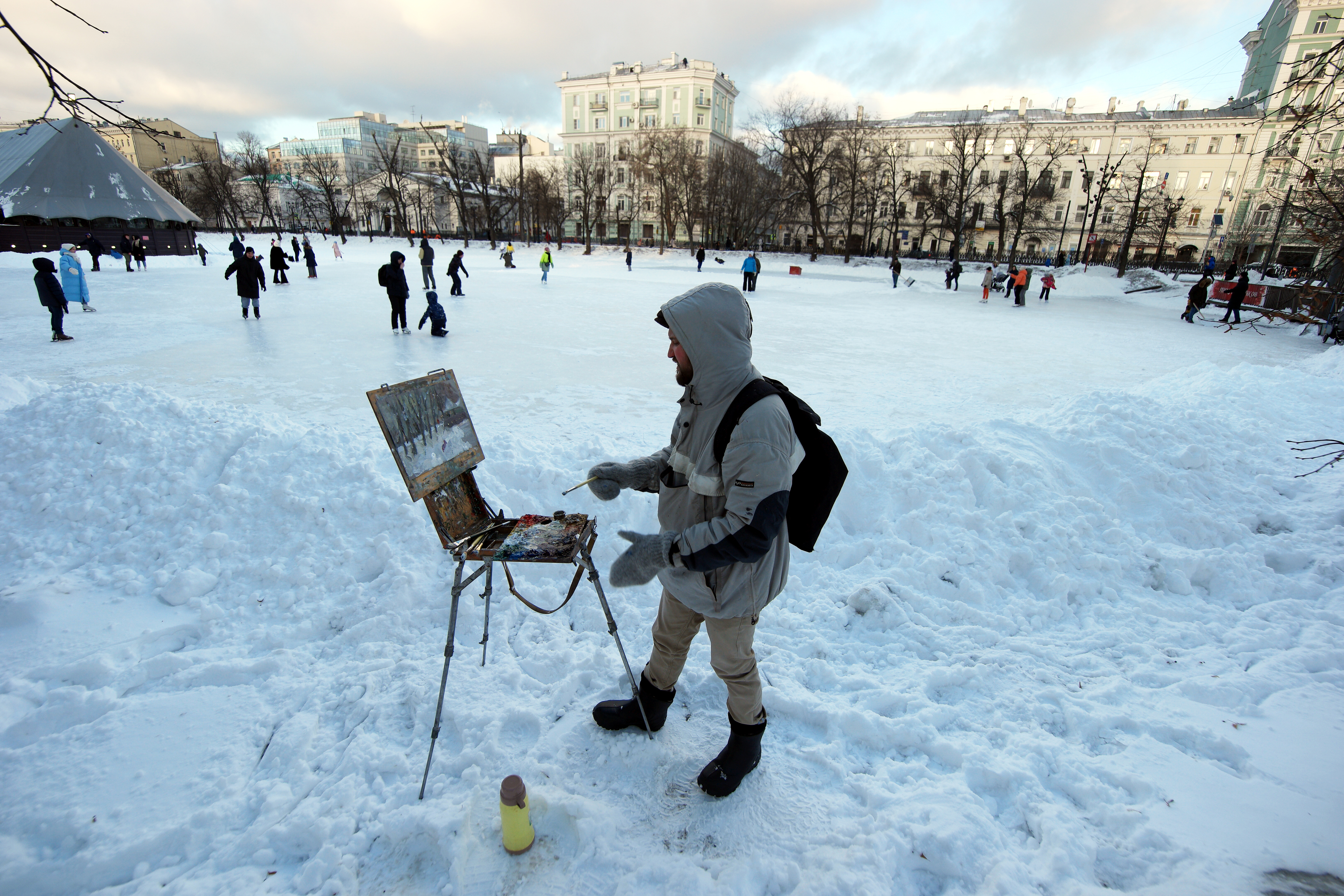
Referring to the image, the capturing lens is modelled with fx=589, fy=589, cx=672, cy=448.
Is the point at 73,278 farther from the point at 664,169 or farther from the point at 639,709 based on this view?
the point at 664,169

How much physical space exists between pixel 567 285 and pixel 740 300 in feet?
74.2

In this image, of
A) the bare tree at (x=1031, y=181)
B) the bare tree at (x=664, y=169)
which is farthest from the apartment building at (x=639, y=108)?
the bare tree at (x=1031, y=181)

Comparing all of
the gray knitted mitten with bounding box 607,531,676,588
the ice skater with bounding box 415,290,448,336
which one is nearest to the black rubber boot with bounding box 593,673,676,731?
the gray knitted mitten with bounding box 607,531,676,588

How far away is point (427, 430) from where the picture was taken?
2615 millimetres

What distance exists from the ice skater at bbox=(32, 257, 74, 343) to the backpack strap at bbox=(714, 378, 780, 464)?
13233 millimetres

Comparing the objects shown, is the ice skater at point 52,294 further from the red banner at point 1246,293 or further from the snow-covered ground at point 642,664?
the red banner at point 1246,293

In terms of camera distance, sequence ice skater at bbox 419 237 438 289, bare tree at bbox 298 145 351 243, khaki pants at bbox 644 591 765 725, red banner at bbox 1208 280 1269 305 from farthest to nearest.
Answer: bare tree at bbox 298 145 351 243
red banner at bbox 1208 280 1269 305
ice skater at bbox 419 237 438 289
khaki pants at bbox 644 591 765 725

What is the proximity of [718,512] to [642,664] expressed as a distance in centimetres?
138

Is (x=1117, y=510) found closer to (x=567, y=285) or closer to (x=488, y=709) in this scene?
(x=488, y=709)

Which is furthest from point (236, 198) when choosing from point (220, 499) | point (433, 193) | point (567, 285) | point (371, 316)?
point (220, 499)

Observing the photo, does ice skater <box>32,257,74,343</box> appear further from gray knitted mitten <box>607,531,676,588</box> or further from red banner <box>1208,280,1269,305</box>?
red banner <box>1208,280,1269,305</box>

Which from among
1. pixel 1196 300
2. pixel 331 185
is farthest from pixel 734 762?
pixel 331 185

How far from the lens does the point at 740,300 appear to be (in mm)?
2133

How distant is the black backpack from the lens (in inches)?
85.0
